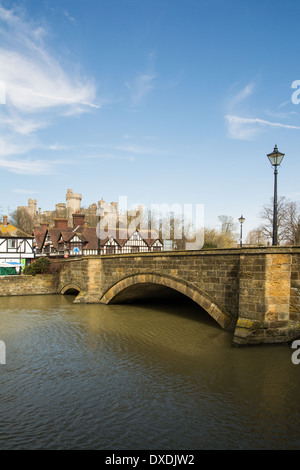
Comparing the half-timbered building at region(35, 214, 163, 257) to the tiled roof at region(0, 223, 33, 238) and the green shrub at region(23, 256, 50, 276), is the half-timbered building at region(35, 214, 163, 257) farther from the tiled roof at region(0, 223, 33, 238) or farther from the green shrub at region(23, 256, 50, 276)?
the green shrub at region(23, 256, 50, 276)

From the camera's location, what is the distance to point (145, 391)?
770 centimetres

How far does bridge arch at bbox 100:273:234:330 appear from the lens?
40.0 feet

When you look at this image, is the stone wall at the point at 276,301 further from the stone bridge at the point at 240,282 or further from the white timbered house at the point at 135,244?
the white timbered house at the point at 135,244

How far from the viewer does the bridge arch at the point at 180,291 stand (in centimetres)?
1220

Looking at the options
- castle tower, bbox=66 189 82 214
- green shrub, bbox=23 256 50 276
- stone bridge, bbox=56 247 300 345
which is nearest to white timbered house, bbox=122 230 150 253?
green shrub, bbox=23 256 50 276

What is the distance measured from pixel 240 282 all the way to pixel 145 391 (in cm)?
505

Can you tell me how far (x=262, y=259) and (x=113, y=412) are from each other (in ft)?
21.1

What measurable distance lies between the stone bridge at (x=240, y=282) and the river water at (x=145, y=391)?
27.5 inches

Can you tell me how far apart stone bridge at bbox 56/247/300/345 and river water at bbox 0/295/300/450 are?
70cm

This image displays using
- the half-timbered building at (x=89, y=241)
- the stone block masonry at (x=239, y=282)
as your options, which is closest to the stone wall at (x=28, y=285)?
the half-timbered building at (x=89, y=241)

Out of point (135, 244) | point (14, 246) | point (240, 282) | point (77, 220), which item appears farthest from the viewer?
point (77, 220)

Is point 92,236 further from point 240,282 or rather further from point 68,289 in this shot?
point 240,282

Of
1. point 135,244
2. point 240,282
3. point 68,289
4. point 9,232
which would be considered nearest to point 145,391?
point 240,282

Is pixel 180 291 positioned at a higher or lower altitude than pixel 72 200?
lower
